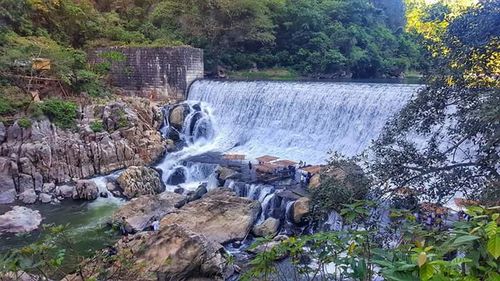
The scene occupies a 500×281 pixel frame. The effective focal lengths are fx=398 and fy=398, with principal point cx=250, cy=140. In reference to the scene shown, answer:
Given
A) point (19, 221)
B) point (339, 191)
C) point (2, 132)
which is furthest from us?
point (2, 132)

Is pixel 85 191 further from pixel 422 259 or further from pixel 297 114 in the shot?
pixel 422 259

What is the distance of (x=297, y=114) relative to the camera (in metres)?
12.4

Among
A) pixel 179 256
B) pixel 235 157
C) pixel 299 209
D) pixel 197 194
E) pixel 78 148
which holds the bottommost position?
pixel 197 194

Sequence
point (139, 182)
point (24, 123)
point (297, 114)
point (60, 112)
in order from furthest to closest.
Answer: point (297, 114)
point (60, 112)
point (24, 123)
point (139, 182)

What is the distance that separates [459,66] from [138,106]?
10817 millimetres

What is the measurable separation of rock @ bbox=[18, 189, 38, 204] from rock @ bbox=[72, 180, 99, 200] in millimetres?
855

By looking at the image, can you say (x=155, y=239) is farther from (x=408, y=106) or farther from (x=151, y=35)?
(x=151, y=35)

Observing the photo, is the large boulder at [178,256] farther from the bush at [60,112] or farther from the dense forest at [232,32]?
the dense forest at [232,32]

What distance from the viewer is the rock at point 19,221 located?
7637 mm

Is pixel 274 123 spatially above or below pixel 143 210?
above

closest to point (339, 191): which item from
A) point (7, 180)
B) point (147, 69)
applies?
point (7, 180)

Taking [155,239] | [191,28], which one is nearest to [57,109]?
[155,239]

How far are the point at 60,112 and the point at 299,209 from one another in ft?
25.0

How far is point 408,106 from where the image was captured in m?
4.08
